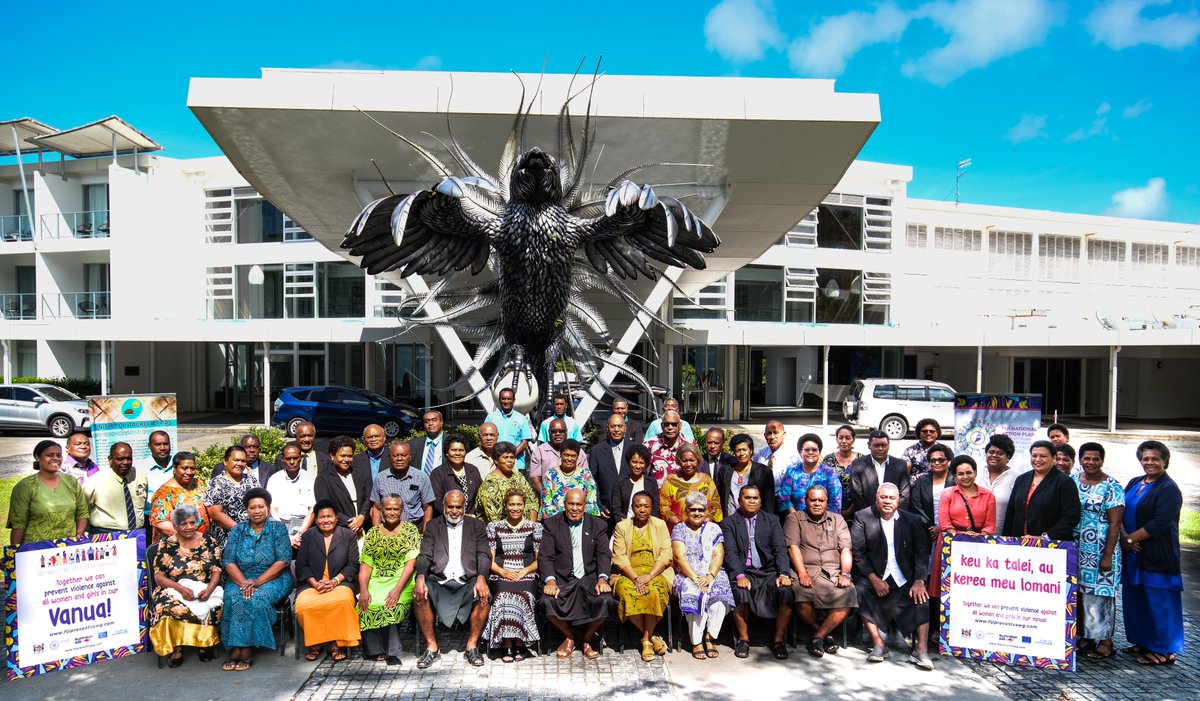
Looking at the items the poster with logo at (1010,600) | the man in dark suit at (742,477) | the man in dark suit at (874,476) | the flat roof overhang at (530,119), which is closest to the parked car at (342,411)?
the flat roof overhang at (530,119)

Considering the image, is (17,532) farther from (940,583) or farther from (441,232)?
(940,583)

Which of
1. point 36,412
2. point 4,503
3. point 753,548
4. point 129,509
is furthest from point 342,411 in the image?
point 753,548

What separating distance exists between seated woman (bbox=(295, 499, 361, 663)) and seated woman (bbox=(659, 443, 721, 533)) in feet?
7.55

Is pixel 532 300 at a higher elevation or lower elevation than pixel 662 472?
higher

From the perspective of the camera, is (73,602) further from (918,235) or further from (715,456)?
(918,235)

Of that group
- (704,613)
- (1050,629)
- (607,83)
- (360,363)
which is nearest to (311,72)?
(607,83)

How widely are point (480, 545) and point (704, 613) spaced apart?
5.36 ft

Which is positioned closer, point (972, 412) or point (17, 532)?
point (17, 532)

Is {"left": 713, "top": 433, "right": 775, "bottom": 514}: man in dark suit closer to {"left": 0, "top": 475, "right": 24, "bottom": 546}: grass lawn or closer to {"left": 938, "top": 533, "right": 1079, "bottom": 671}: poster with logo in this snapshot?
{"left": 938, "top": 533, "right": 1079, "bottom": 671}: poster with logo

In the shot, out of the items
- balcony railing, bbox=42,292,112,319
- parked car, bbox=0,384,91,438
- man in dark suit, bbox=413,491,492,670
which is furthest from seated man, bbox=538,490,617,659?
balcony railing, bbox=42,292,112,319

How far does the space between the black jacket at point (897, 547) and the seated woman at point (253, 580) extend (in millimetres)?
4055

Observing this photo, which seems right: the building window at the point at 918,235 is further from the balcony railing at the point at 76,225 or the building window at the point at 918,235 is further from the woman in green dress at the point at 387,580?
the balcony railing at the point at 76,225

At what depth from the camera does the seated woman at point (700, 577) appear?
471cm

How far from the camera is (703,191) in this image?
999cm
